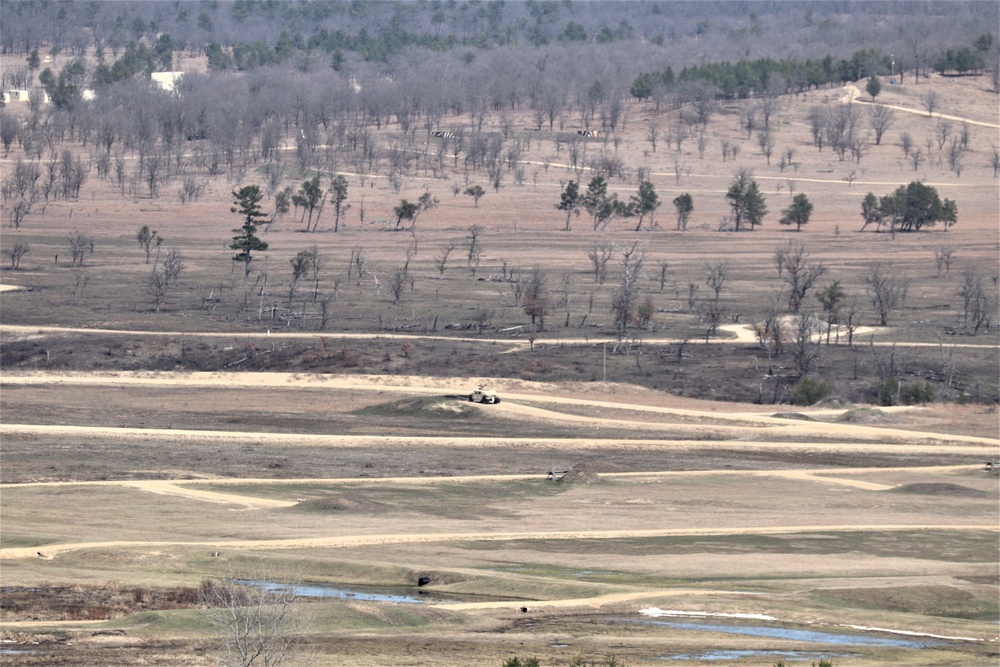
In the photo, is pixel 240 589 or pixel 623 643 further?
pixel 240 589

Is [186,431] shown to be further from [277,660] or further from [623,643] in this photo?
[277,660]

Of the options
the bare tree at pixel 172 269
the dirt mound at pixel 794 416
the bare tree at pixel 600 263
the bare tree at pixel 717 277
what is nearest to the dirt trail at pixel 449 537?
Result: the dirt mound at pixel 794 416

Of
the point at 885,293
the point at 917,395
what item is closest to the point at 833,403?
the point at 917,395

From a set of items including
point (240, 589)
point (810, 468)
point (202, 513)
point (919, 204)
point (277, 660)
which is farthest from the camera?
point (919, 204)

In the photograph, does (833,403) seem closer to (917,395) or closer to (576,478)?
(917,395)

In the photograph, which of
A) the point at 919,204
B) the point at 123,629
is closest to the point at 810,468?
the point at 123,629

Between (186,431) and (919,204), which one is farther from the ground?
(919,204)
